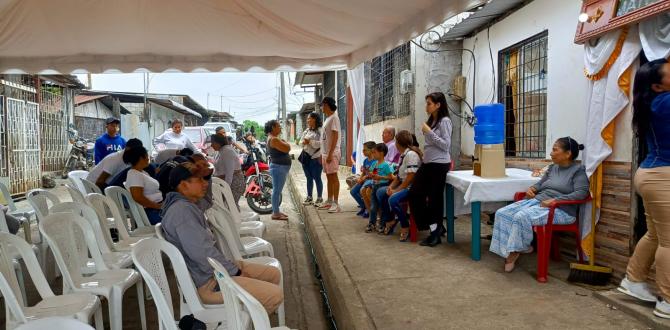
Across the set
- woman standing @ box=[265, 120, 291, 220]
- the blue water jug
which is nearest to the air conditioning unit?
woman standing @ box=[265, 120, 291, 220]

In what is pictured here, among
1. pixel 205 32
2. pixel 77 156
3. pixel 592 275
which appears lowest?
pixel 592 275

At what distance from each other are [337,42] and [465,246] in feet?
10.0

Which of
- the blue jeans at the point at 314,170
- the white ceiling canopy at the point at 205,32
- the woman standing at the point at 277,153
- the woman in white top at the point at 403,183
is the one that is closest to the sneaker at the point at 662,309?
the white ceiling canopy at the point at 205,32

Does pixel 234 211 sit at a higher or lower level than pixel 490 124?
lower

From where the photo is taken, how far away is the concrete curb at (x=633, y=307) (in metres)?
2.75

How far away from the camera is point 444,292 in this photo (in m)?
3.53

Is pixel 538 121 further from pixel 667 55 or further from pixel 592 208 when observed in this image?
pixel 667 55

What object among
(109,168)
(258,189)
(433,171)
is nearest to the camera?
(433,171)

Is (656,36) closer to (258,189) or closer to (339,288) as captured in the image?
(339,288)

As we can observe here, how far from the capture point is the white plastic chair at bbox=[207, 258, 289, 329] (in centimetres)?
172

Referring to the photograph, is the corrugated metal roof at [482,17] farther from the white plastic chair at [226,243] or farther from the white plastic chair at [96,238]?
the white plastic chair at [96,238]

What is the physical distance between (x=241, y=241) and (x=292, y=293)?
2.64ft

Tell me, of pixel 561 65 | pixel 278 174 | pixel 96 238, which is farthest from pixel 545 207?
pixel 278 174

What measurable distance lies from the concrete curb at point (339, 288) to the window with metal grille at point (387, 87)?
3.90m
